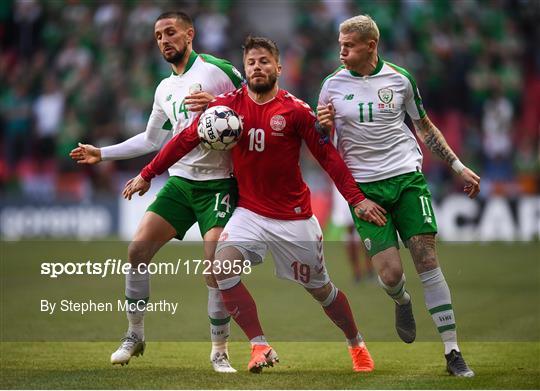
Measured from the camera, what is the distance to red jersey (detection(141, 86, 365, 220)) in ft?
24.8

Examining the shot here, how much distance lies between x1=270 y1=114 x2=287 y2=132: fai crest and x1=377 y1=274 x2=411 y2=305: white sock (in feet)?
4.28

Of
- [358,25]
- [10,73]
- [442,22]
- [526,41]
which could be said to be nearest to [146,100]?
[10,73]

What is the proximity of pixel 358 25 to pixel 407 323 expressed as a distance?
2.22 metres

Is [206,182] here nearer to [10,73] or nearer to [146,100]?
[146,100]

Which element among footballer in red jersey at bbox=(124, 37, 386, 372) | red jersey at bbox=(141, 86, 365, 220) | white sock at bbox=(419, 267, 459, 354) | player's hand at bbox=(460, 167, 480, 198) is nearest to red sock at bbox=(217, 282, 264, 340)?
footballer in red jersey at bbox=(124, 37, 386, 372)

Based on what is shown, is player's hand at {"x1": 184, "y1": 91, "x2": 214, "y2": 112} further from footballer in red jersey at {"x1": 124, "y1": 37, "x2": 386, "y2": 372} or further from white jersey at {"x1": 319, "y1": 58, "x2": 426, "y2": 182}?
white jersey at {"x1": 319, "y1": 58, "x2": 426, "y2": 182}

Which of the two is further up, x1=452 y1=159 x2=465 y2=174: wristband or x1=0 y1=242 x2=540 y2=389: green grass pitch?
x1=452 y1=159 x2=465 y2=174: wristband

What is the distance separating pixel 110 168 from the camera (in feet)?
70.5

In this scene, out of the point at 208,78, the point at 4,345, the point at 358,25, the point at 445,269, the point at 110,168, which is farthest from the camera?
the point at 110,168

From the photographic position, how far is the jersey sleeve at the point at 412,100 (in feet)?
25.7

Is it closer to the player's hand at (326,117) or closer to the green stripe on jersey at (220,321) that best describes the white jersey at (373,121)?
the player's hand at (326,117)

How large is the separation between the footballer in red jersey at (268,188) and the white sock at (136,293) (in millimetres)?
695

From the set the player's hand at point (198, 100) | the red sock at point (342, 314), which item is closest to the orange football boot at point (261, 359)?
the red sock at point (342, 314)

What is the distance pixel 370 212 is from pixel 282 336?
8.54ft
